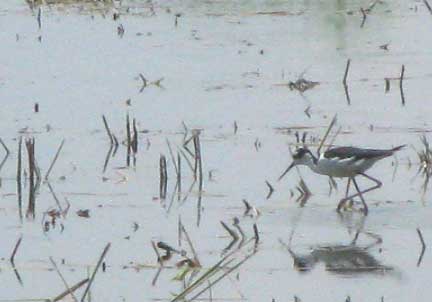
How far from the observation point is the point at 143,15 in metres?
16.4

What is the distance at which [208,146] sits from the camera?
1082cm

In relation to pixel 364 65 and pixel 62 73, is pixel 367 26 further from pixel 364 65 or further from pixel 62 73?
pixel 62 73

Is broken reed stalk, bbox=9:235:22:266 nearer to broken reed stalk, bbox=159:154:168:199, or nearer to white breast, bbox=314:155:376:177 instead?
broken reed stalk, bbox=159:154:168:199

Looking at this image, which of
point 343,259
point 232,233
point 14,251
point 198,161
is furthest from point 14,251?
point 198,161

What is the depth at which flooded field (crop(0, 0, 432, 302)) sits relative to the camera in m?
8.00

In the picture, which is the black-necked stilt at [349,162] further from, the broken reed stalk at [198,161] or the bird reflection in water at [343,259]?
the bird reflection in water at [343,259]

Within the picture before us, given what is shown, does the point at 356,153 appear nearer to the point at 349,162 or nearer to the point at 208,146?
the point at 349,162

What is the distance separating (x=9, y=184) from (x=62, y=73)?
3.71 metres

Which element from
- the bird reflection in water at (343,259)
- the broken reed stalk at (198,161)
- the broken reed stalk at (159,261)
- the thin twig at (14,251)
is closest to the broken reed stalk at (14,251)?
the thin twig at (14,251)

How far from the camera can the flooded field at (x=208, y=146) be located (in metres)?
8.00

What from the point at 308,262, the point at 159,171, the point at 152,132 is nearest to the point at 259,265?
the point at 308,262

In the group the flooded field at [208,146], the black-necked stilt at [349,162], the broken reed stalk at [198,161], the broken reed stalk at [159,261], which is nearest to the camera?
the broken reed stalk at [159,261]

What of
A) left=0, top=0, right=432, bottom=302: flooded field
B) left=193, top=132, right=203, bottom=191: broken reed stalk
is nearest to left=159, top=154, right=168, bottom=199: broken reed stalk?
left=0, top=0, right=432, bottom=302: flooded field

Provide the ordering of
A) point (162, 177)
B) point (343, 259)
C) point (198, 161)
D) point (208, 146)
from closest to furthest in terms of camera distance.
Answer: point (343, 259), point (162, 177), point (198, 161), point (208, 146)
